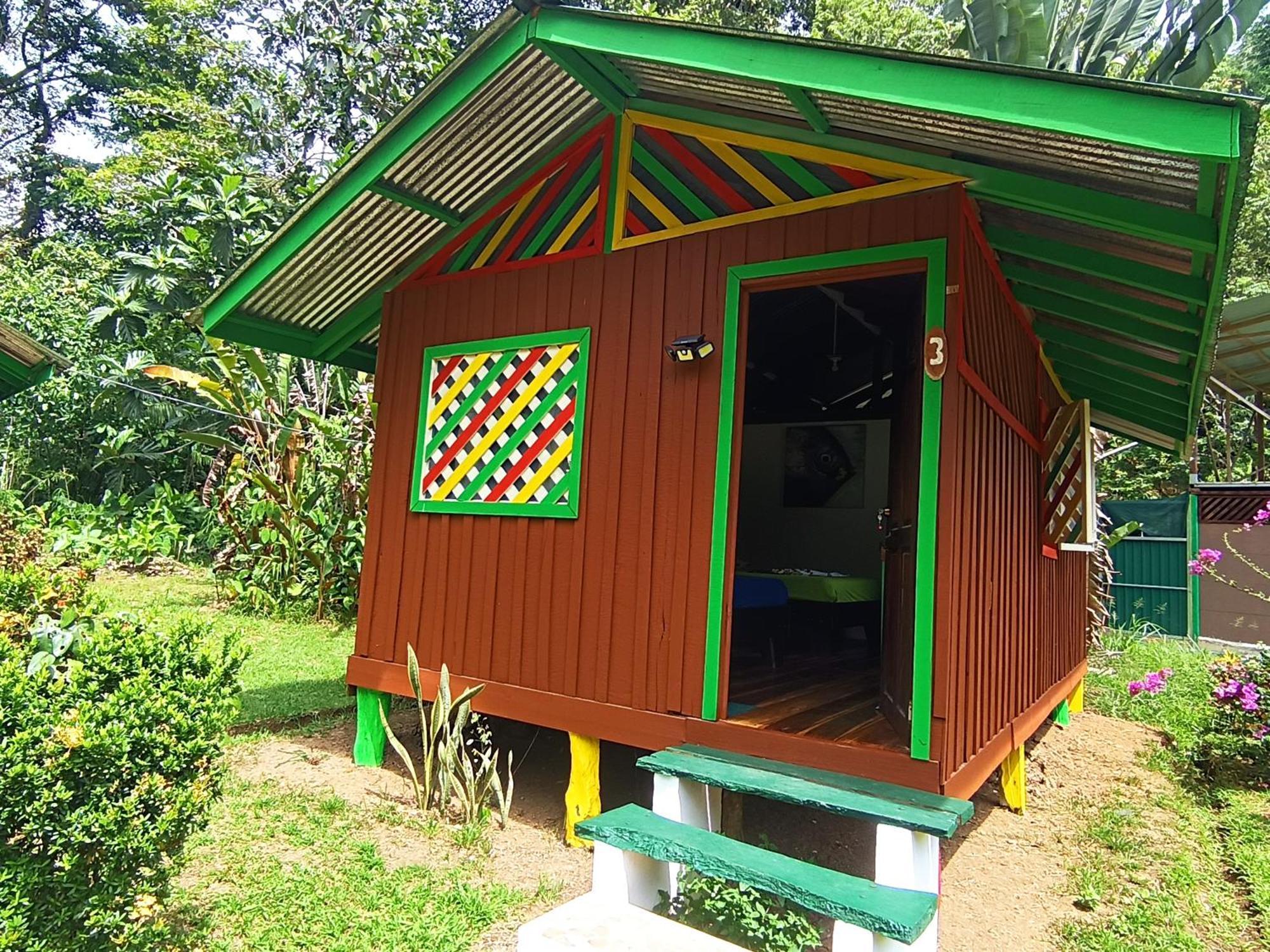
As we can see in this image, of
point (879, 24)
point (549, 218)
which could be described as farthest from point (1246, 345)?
point (879, 24)

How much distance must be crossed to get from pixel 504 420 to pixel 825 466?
4.33 metres

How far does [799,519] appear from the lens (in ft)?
26.7

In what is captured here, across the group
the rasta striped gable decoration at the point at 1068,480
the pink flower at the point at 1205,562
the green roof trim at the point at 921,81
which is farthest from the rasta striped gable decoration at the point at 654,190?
the pink flower at the point at 1205,562

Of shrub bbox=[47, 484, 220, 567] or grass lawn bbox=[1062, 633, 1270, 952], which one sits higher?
shrub bbox=[47, 484, 220, 567]

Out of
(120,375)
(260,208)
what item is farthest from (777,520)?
(120,375)

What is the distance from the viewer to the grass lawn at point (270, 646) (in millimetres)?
6309

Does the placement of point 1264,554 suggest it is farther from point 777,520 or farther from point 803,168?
point 803,168

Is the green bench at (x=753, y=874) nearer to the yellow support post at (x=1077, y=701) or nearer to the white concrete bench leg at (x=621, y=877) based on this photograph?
the white concrete bench leg at (x=621, y=877)

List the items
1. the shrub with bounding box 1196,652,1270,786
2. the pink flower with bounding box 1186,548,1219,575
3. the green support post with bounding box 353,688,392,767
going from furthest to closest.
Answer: the pink flower with bounding box 1186,548,1219,575
the shrub with bounding box 1196,652,1270,786
the green support post with bounding box 353,688,392,767

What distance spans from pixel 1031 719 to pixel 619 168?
3.94 m

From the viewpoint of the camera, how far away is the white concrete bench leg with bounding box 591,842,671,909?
9.60 feet

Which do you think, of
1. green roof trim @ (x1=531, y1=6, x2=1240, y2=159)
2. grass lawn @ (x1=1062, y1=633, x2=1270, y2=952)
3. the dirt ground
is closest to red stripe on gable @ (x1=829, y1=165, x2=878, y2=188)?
green roof trim @ (x1=531, y1=6, x2=1240, y2=159)

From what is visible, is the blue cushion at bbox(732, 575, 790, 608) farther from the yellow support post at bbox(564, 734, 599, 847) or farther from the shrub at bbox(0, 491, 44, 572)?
the shrub at bbox(0, 491, 44, 572)

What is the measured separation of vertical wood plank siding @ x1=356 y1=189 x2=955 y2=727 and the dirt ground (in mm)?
A: 708
